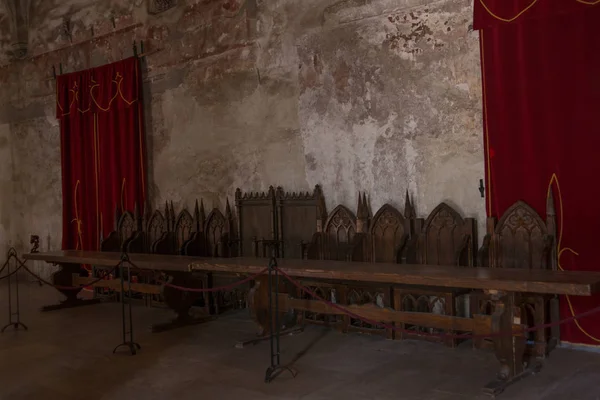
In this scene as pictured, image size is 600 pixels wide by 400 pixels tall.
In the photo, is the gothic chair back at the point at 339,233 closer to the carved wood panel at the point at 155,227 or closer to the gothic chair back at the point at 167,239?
the gothic chair back at the point at 167,239

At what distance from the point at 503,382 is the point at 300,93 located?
445 cm

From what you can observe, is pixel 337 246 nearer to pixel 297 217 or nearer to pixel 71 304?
pixel 297 217

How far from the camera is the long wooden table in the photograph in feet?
15.3

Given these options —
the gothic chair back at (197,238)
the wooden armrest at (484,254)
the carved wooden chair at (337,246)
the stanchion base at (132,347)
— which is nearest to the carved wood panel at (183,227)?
the gothic chair back at (197,238)

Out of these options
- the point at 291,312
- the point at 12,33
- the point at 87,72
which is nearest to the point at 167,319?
the point at 291,312

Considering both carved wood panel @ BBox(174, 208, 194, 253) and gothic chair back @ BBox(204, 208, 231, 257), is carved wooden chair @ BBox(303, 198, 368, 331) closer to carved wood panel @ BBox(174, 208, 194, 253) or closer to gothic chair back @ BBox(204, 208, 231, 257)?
gothic chair back @ BBox(204, 208, 231, 257)

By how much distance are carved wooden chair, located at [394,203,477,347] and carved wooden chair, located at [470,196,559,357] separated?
21 cm

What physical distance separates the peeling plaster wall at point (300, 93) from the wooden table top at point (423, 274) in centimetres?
130

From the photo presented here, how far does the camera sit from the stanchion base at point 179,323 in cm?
714

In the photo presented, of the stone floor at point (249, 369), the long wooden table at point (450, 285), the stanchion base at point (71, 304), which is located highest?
the long wooden table at point (450, 285)

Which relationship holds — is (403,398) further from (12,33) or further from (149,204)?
(12,33)

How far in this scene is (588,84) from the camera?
568 centimetres

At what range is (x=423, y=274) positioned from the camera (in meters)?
5.21

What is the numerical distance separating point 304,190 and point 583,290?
4.13 metres
